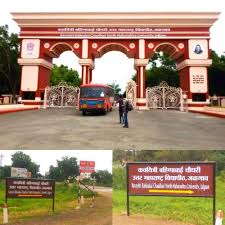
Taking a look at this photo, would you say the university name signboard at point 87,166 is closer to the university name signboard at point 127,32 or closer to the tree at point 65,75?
the university name signboard at point 127,32

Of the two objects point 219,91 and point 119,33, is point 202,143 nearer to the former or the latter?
point 119,33

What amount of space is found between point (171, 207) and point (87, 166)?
2.71 metres

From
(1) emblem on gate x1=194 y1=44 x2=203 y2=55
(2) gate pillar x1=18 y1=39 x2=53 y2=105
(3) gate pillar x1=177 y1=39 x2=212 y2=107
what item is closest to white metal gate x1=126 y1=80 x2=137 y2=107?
(3) gate pillar x1=177 y1=39 x2=212 y2=107

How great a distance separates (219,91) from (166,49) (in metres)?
7.04

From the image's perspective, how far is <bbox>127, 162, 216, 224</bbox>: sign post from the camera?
9.37m

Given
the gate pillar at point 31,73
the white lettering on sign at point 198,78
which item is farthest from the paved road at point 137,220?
the gate pillar at point 31,73

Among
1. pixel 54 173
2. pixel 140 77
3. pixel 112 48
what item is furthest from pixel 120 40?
pixel 54 173

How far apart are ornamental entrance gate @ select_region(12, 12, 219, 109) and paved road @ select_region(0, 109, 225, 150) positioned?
887 centimetres

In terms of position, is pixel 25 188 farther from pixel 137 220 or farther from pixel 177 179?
pixel 177 179

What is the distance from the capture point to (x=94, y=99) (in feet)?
61.6

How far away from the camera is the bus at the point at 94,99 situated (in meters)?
18.7

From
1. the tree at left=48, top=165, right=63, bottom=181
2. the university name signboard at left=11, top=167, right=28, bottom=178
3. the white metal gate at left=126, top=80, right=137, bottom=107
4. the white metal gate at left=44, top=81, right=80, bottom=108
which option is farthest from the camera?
the white metal gate at left=126, top=80, right=137, bottom=107

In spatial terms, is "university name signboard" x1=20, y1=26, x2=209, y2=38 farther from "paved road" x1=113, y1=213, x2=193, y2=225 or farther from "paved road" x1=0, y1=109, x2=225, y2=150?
"paved road" x1=113, y1=213, x2=193, y2=225

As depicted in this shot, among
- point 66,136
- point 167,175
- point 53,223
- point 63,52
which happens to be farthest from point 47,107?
point 167,175
